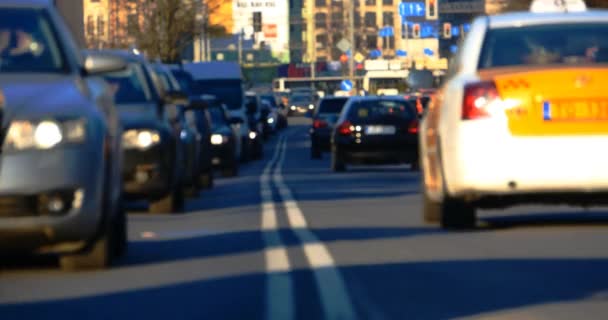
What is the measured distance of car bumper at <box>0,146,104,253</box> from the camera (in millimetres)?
10688

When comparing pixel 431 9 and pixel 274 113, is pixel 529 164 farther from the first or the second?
pixel 431 9

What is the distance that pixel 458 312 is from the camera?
9289 millimetres

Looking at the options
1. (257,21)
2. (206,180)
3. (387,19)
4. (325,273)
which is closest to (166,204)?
(206,180)

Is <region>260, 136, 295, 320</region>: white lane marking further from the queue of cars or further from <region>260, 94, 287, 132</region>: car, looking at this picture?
<region>260, 94, 287, 132</region>: car

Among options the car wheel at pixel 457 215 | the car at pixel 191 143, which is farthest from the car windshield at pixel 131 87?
the car wheel at pixel 457 215

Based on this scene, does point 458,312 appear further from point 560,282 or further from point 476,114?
point 476,114

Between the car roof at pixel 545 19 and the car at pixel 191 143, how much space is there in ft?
16.3

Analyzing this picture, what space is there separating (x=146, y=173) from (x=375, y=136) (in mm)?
15423

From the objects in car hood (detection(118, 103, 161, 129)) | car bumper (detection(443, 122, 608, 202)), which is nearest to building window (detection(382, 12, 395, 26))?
car hood (detection(118, 103, 161, 129))

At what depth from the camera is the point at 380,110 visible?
33750 mm

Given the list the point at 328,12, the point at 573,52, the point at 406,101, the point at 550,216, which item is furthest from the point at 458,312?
the point at 328,12

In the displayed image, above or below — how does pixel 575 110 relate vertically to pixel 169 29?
below

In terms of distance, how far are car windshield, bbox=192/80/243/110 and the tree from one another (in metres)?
15.9

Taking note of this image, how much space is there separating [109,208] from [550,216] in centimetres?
639
